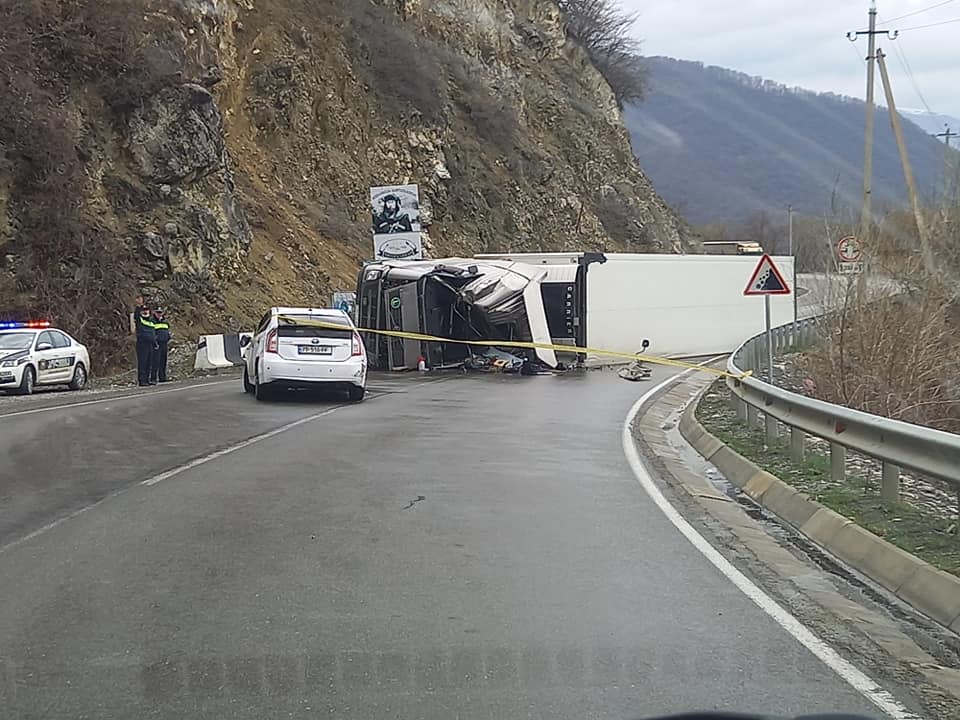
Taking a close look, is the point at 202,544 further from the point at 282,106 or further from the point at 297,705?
the point at 282,106

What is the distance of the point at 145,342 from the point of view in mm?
24453


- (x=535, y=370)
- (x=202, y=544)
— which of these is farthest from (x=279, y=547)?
(x=535, y=370)

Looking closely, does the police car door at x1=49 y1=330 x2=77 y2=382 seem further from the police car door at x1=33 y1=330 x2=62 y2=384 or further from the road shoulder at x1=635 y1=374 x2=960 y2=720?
the road shoulder at x1=635 y1=374 x2=960 y2=720

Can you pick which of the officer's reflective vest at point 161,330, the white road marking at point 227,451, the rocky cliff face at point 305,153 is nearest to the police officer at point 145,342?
the officer's reflective vest at point 161,330

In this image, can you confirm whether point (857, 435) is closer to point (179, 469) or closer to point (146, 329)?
point (179, 469)

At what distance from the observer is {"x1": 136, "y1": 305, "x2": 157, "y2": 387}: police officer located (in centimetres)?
2416

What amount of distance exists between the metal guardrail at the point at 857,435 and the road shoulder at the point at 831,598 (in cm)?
79

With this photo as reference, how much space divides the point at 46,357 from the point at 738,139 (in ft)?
157

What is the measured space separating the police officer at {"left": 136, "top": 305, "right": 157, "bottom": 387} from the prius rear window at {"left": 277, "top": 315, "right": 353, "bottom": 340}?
225 inches

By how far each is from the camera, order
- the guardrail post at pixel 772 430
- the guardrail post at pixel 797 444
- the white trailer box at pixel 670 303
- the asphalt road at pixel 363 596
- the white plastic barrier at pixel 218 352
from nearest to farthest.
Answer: the asphalt road at pixel 363 596 → the guardrail post at pixel 797 444 → the guardrail post at pixel 772 430 → the white plastic barrier at pixel 218 352 → the white trailer box at pixel 670 303

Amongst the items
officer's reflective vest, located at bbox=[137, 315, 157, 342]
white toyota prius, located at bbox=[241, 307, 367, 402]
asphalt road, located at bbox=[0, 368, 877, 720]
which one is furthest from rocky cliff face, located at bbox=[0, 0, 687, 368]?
asphalt road, located at bbox=[0, 368, 877, 720]

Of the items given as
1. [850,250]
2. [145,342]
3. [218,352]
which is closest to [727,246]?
[218,352]

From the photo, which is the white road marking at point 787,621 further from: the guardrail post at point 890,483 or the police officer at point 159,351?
the police officer at point 159,351

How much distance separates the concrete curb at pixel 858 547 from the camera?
691 cm
